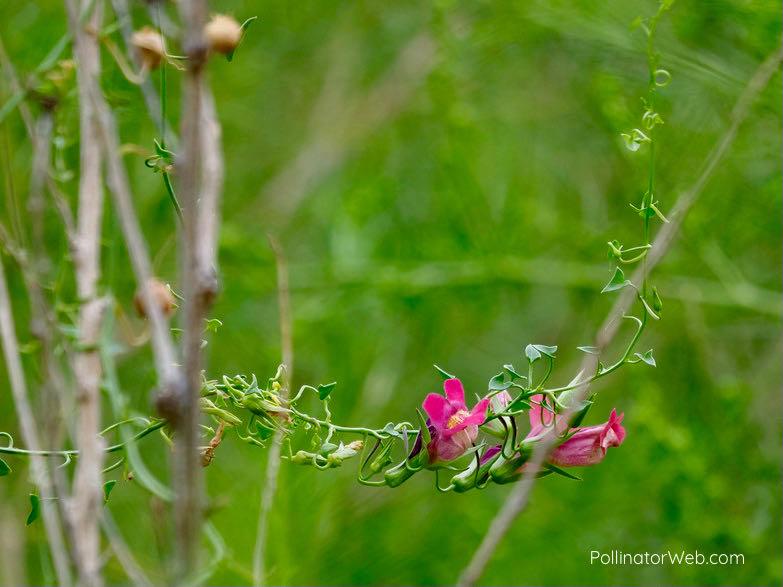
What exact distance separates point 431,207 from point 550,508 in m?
0.55

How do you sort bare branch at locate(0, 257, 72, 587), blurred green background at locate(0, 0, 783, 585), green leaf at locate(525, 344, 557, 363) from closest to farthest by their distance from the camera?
green leaf at locate(525, 344, 557, 363) → bare branch at locate(0, 257, 72, 587) → blurred green background at locate(0, 0, 783, 585)

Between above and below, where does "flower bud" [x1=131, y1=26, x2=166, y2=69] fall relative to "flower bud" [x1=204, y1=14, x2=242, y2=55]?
below

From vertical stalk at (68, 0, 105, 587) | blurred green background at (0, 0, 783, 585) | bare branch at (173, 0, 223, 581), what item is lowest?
blurred green background at (0, 0, 783, 585)

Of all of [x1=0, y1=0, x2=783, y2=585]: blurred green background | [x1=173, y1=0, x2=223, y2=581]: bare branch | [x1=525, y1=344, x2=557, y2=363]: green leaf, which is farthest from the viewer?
[x1=0, y1=0, x2=783, y2=585]: blurred green background

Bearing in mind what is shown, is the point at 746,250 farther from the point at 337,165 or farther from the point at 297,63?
the point at 297,63

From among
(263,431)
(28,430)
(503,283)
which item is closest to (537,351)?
(263,431)

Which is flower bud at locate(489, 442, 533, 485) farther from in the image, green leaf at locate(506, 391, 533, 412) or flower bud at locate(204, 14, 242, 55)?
flower bud at locate(204, 14, 242, 55)

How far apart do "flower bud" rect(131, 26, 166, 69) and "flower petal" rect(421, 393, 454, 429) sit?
0.36m

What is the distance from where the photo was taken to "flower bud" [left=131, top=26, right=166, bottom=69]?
0.77 m

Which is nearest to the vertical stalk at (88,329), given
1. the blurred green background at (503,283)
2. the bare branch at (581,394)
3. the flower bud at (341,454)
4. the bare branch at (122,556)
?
the bare branch at (122,556)

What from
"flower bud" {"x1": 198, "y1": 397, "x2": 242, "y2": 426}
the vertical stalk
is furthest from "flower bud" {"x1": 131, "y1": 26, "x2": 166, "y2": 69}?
"flower bud" {"x1": 198, "y1": 397, "x2": 242, "y2": 426}

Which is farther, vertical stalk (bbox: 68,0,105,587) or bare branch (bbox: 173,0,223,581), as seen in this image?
vertical stalk (bbox: 68,0,105,587)

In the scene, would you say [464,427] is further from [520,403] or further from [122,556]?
[122,556]

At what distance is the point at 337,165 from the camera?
209cm
